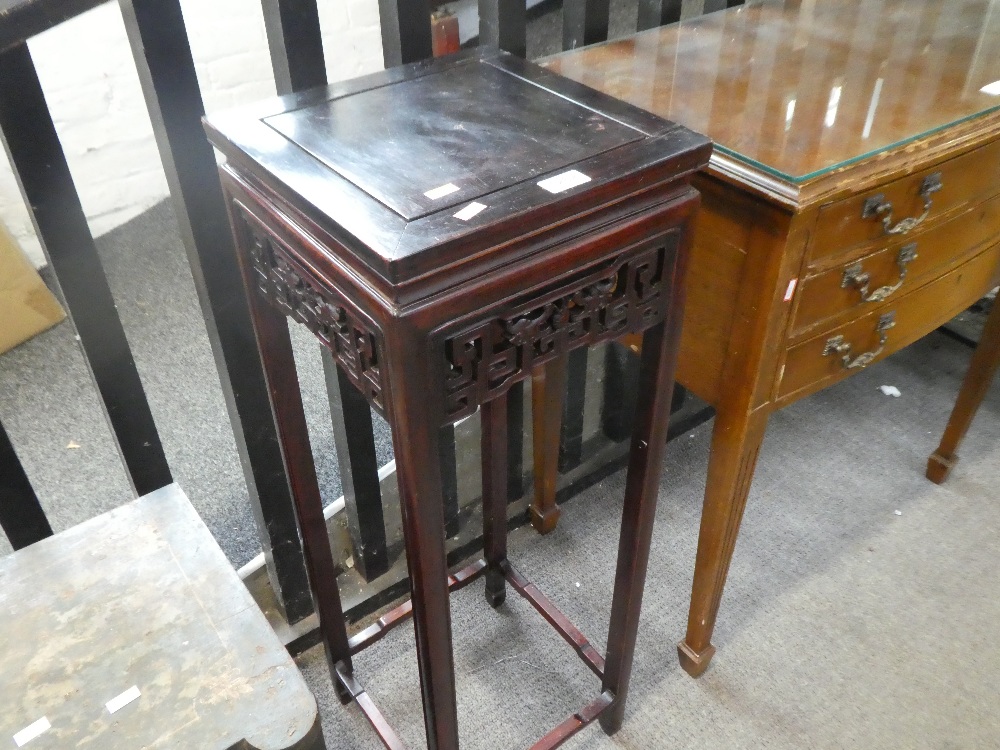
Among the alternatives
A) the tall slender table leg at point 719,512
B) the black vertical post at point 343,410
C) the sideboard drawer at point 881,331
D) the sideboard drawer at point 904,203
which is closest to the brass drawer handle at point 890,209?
the sideboard drawer at point 904,203

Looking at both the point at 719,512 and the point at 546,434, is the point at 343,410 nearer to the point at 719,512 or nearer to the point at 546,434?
the point at 546,434

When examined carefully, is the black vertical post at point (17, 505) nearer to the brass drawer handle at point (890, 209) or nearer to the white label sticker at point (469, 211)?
the white label sticker at point (469, 211)

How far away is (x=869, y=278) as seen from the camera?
0.96 m

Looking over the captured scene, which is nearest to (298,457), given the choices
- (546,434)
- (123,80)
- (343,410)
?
(343,410)

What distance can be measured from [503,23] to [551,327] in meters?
0.57

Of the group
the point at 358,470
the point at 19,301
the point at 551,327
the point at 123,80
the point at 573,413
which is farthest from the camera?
the point at 123,80

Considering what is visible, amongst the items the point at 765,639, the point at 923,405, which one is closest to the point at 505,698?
the point at 765,639

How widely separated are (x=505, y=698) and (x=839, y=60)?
101 centimetres

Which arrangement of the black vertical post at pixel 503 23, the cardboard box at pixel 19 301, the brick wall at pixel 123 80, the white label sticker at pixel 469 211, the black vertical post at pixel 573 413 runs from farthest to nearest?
the brick wall at pixel 123 80
the cardboard box at pixel 19 301
the black vertical post at pixel 573 413
the black vertical post at pixel 503 23
the white label sticker at pixel 469 211

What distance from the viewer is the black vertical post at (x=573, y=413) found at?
4.88 feet

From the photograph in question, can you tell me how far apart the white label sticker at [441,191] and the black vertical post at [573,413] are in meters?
0.82

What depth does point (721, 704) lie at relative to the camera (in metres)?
1.25

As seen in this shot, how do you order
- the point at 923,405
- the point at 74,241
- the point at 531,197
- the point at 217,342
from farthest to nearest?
the point at 923,405 → the point at 217,342 → the point at 74,241 → the point at 531,197

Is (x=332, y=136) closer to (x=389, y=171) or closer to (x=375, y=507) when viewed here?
(x=389, y=171)
